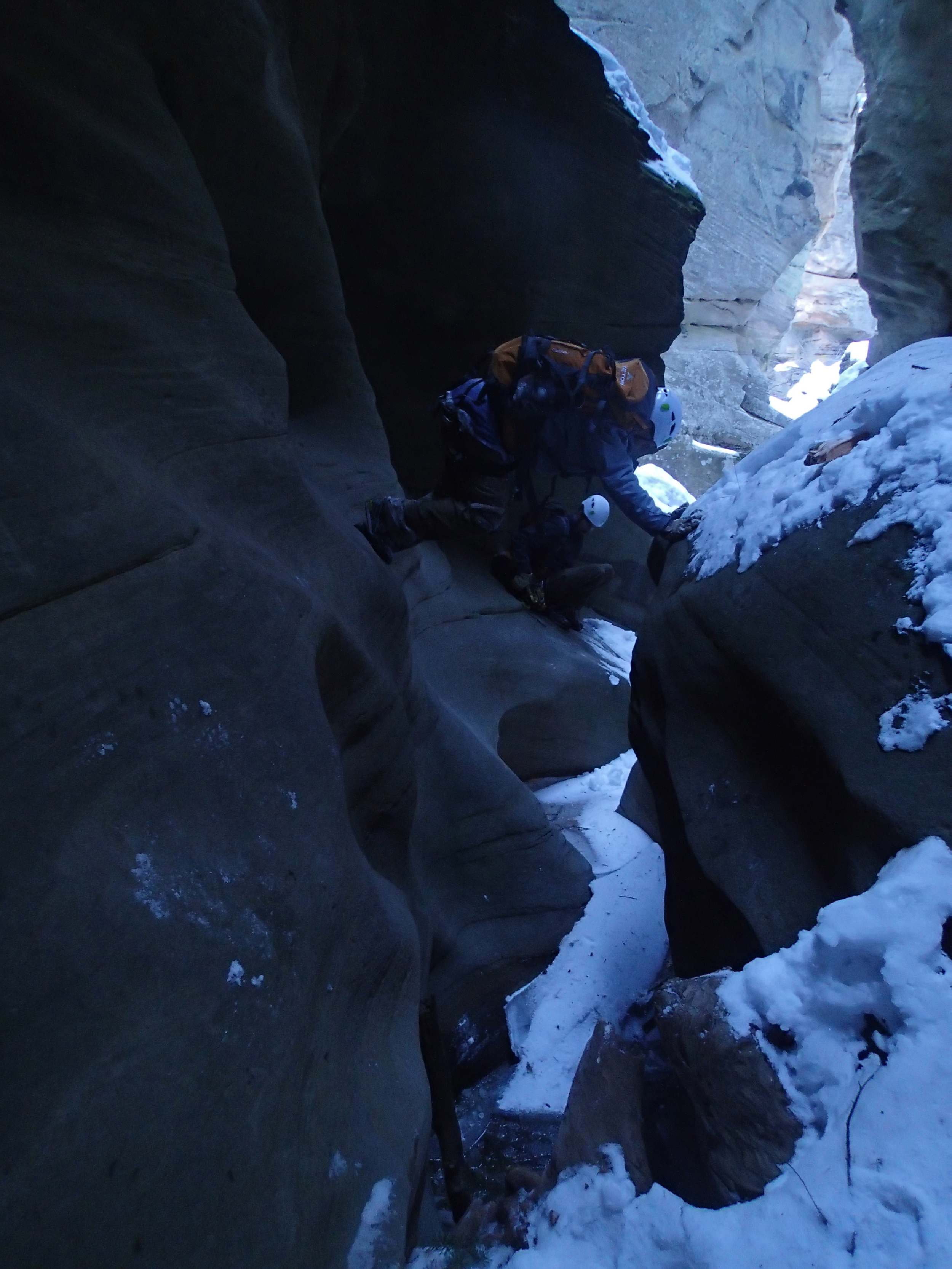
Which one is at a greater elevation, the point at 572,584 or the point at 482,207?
the point at 482,207

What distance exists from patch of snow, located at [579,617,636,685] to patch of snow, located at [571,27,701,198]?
3765 mm

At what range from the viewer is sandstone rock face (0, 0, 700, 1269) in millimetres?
1260

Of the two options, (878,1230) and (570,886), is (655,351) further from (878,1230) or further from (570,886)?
(878,1230)

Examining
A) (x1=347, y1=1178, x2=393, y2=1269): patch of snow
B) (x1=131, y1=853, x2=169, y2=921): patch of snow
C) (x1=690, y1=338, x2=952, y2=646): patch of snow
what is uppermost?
(x1=690, y1=338, x2=952, y2=646): patch of snow

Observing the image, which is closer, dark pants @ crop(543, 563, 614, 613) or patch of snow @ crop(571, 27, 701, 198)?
patch of snow @ crop(571, 27, 701, 198)

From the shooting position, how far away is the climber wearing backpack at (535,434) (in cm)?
412

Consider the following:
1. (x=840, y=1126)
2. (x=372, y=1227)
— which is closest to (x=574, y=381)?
(x=840, y=1126)

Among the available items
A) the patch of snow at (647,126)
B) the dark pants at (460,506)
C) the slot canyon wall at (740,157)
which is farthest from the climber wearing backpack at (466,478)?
the slot canyon wall at (740,157)

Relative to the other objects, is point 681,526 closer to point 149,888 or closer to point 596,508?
point 149,888

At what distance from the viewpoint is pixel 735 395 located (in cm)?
1819

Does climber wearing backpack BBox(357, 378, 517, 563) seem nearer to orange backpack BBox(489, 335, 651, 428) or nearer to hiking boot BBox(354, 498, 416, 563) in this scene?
hiking boot BBox(354, 498, 416, 563)

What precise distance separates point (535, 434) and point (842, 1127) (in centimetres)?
379

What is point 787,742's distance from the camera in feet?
7.81

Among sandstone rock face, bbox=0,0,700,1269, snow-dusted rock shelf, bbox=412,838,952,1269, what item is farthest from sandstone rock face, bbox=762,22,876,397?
snow-dusted rock shelf, bbox=412,838,952,1269
